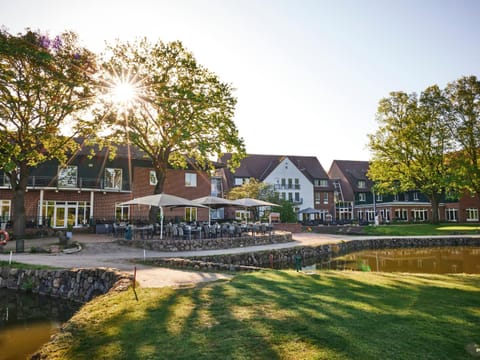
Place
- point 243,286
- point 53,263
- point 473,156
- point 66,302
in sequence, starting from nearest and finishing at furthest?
point 243,286, point 66,302, point 53,263, point 473,156

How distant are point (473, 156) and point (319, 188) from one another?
20883 mm

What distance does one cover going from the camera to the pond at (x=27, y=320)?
6.83 meters

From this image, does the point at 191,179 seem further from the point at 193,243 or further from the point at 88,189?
the point at 193,243

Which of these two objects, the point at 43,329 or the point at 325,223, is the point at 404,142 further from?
the point at 43,329

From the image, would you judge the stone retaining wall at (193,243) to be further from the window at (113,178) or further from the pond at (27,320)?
the window at (113,178)

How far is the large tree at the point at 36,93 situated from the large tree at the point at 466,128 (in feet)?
106

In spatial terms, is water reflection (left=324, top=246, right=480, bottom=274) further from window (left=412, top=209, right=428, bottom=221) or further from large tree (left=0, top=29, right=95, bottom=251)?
window (left=412, top=209, right=428, bottom=221)

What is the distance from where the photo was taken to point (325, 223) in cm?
4031

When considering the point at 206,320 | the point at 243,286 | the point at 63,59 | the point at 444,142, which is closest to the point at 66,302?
the point at 243,286

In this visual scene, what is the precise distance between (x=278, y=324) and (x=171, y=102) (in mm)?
17009

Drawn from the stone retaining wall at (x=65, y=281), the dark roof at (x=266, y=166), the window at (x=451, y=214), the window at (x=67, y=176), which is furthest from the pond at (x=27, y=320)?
the window at (x=451, y=214)

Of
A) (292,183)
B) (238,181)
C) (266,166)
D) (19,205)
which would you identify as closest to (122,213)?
(19,205)

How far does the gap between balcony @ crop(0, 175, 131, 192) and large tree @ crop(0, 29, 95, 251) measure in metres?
4.19

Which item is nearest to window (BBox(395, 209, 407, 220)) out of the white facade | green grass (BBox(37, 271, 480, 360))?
the white facade
